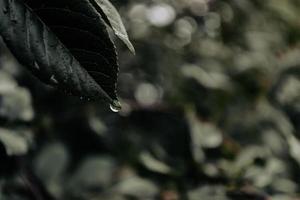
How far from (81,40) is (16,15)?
0.25ft

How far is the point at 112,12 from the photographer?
696 mm

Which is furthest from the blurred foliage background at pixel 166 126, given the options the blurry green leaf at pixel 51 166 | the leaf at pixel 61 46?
the leaf at pixel 61 46

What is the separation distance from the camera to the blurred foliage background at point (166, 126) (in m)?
1.33

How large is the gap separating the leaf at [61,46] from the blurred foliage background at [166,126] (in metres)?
0.41

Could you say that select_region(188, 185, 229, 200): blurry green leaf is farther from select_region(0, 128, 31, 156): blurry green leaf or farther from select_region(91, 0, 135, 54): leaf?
select_region(91, 0, 135, 54): leaf

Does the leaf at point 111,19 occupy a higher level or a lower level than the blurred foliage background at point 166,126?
lower

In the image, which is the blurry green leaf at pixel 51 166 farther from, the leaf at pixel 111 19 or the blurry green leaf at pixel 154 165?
the leaf at pixel 111 19

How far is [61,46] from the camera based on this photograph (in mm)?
687

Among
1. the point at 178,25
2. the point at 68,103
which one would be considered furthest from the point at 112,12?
the point at 178,25

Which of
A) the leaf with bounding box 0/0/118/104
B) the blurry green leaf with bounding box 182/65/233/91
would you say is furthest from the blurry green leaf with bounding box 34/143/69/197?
the leaf with bounding box 0/0/118/104

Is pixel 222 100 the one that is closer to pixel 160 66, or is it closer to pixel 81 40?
pixel 160 66

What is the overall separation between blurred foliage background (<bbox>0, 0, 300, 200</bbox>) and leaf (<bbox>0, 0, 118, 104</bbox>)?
41cm

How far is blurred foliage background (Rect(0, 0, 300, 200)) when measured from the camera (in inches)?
52.4

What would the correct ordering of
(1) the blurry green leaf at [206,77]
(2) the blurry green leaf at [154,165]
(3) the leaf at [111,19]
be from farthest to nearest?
(1) the blurry green leaf at [206,77] < (2) the blurry green leaf at [154,165] < (3) the leaf at [111,19]
